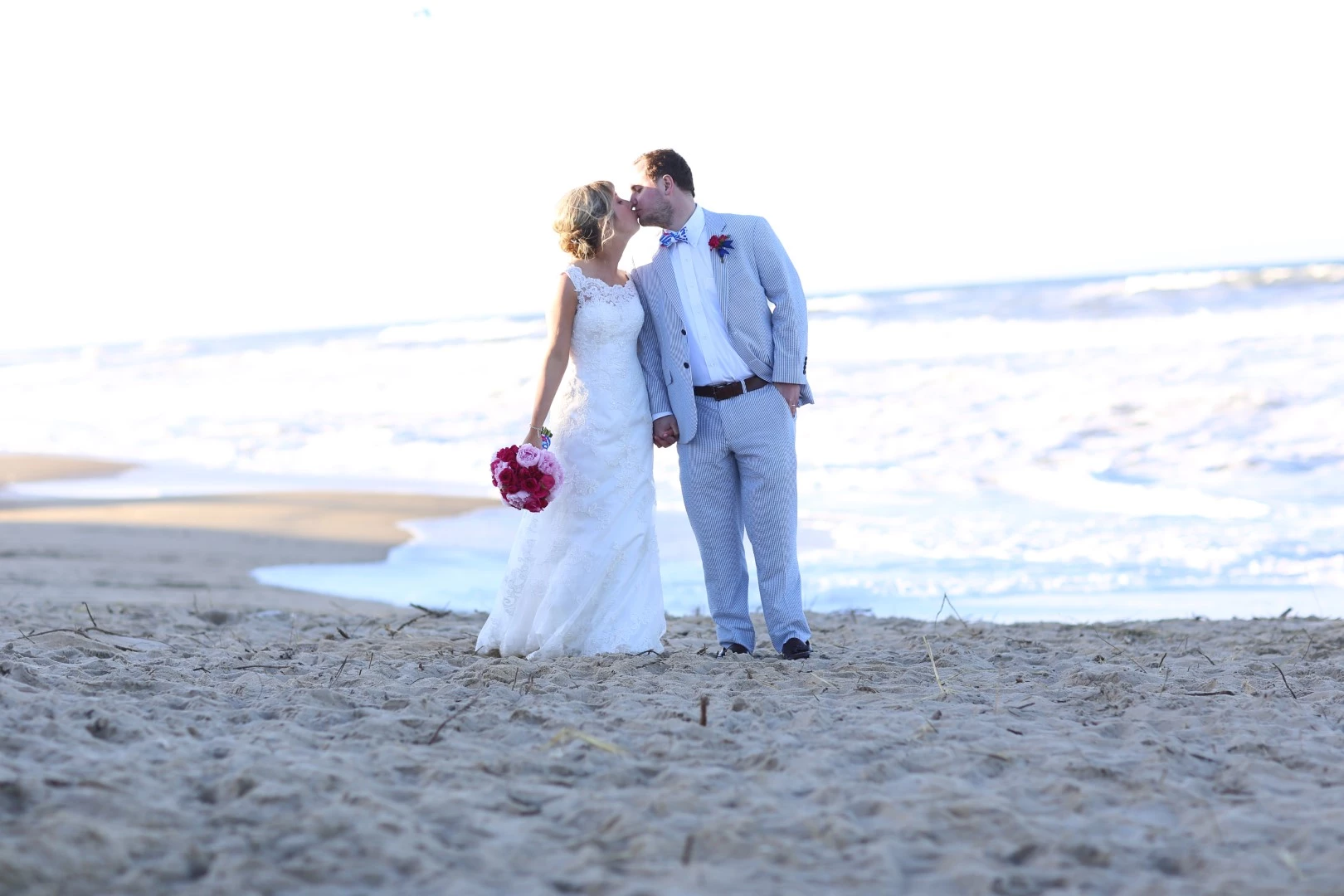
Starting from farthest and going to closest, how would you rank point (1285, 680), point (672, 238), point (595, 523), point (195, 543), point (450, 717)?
point (195, 543) → point (595, 523) → point (672, 238) → point (1285, 680) → point (450, 717)

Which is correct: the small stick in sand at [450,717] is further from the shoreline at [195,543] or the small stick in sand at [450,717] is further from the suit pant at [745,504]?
the shoreline at [195,543]

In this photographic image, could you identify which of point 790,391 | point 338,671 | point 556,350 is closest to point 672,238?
point 556,350

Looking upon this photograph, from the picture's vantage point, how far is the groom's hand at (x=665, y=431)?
15.9 ft

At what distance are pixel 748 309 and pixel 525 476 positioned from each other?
1051 mm

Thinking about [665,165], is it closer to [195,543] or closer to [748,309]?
[748,309]

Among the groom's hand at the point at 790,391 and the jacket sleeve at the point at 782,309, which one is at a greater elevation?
the jacket sleeve at the point at 782,309

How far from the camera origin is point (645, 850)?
244 cm

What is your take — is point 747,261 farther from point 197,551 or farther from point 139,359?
point 139,359

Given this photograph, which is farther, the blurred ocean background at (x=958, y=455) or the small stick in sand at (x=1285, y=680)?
the blurred ocean background at (x=958, y=455)

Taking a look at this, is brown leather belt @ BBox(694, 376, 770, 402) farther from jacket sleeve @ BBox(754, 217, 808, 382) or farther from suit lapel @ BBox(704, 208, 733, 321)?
suit lapel @ BBox(704, 208, 733, 321)

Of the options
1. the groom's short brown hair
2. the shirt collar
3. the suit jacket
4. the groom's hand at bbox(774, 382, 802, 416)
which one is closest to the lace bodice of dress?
the suit jacket

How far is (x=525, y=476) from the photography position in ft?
15.1

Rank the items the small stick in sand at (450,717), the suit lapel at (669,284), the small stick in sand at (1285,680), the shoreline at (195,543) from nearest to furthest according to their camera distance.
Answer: the small stick in sand at (450,717), the small stick in sand at (1285,680), the suit lapel at (669,284), the shoreline at (195,543)

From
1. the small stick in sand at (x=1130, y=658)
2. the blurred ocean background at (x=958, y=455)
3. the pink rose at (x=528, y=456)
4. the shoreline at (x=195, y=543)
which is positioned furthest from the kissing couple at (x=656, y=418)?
the shoreline at (x=195, y=543)
